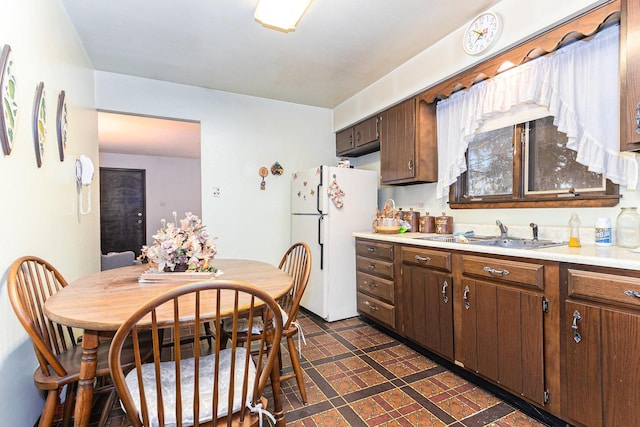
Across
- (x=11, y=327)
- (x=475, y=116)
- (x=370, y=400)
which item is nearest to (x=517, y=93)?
(x=475, y=116)

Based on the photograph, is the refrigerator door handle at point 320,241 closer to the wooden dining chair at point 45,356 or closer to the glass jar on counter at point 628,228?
the wooden dining chair at point 45,356

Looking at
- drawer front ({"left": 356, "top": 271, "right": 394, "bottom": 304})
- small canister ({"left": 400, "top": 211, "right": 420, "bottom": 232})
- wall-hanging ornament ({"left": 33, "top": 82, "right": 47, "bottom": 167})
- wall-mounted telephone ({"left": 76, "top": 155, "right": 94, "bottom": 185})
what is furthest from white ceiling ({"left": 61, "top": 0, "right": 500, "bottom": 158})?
drawer front ({"left": 356, "top": 271, "right": 394, "bottom": 304})

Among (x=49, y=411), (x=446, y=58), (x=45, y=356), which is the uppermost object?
(x=446, y=58)

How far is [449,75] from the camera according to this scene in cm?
243

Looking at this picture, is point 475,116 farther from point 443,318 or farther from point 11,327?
point 11,327

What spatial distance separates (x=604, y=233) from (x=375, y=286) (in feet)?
5.42

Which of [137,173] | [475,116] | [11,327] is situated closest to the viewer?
[11,327]

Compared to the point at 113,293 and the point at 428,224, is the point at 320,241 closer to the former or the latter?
the point at 428,224

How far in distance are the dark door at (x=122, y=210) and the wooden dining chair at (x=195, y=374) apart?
21.9ft

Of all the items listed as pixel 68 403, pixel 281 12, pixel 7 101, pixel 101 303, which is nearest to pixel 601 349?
pixel 101 303

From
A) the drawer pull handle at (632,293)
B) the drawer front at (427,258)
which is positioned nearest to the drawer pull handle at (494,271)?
the drawer front at (427,258)

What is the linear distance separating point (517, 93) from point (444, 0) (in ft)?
2.60

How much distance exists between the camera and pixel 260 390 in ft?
3.60

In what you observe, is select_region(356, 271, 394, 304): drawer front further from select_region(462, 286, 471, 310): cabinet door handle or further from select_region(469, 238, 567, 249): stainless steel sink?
select_region(469, 238, 567, 249): stainless steel sink
